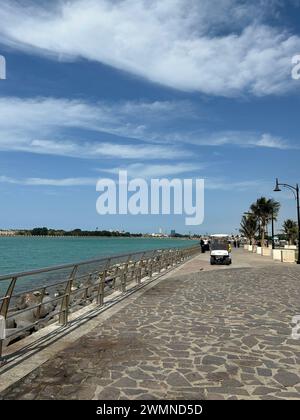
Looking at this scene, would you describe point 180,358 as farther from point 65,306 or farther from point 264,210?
point 264,210

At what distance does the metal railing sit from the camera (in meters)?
6.74

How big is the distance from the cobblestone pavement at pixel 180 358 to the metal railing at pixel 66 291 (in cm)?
101

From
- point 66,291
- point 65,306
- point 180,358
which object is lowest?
point 180,358

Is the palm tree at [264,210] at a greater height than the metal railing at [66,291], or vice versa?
the palm tree at [264,210]

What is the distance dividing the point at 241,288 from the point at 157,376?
940cm

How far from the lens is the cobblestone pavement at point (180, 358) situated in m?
4.88

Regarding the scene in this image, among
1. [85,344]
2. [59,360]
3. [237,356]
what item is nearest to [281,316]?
[237,356]

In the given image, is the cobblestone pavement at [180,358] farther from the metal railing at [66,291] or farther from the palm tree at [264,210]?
the palm tree at [264,210]

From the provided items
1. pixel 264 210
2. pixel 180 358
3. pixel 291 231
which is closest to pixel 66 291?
pixel 180 358

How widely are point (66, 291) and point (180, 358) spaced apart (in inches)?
129

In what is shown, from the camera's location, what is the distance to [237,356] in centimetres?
627

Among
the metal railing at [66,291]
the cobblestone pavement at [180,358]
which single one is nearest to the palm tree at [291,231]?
the metal railing at [66,291]

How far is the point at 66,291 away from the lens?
8.47 meters
